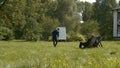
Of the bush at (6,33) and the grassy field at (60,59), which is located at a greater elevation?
the grassy field at (60,59)

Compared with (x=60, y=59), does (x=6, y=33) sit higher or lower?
lower

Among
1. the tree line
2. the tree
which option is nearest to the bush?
the tree line

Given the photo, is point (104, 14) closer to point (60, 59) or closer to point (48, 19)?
point (48, 19)

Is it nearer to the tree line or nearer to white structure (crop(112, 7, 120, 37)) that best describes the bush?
the tree line

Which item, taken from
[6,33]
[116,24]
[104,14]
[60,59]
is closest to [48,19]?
[116,24]

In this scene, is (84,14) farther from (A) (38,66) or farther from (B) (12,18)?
(A) (38,66)

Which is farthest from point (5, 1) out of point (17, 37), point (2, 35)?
point (17, 37)

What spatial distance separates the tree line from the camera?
47.6 metres

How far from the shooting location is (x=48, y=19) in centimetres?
7644

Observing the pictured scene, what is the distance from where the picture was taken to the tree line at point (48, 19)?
4759 centimetres

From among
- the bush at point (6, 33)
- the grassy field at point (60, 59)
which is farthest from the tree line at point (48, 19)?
the grassy field at point (60, 59)

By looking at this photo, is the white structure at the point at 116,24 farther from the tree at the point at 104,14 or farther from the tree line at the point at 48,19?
the tree at the point at 104,14

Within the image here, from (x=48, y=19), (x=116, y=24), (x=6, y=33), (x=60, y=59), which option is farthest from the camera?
(x=116, y=24)

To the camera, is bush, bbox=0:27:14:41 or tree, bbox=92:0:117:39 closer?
bush, bbox=0:27:14:41
